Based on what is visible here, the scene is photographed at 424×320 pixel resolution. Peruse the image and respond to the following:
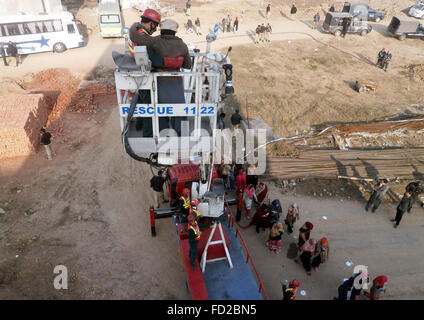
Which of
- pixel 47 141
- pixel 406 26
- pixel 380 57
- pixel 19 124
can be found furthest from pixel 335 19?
pixel 19 124

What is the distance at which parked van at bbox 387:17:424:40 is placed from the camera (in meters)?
24.8

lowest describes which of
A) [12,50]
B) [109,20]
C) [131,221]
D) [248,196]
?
[131,221]

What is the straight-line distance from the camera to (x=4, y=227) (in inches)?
344

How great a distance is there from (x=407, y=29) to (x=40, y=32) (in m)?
27.1

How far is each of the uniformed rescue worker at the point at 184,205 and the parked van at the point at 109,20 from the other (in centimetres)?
1960

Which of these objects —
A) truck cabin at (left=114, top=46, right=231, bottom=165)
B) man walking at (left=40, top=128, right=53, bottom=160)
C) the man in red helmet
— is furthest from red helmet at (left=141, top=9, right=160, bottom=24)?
man walking at (left=40, top=128, right=53, bottom=160)

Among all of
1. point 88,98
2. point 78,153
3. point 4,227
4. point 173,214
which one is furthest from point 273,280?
point 88,98

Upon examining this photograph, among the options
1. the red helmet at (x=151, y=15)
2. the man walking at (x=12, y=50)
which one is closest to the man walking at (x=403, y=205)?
the red helmet at (x=151, y=15)

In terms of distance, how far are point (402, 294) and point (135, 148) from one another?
24.1ft

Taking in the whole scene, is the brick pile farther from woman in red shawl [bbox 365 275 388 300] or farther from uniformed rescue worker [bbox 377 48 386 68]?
uniformed rescue worker [bbox 377 48 386 68]

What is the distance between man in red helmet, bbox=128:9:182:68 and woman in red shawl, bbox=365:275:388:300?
6198 millimetres

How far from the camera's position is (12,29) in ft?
62.4

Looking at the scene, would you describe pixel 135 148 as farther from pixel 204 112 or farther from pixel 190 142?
pixel 204 112

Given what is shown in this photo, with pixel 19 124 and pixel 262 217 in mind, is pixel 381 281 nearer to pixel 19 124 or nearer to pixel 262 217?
pixel 262 217
